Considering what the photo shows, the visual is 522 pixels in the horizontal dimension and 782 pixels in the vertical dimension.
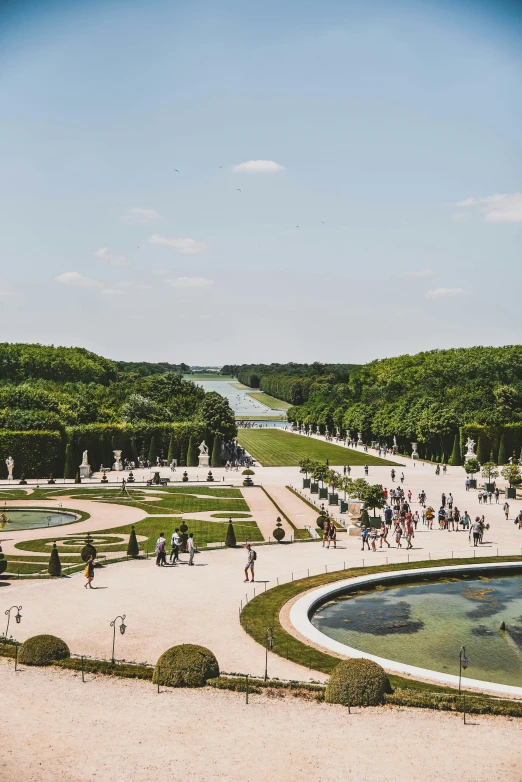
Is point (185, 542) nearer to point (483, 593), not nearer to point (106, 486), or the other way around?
point (483, 593)

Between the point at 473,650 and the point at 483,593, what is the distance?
7.66 metres

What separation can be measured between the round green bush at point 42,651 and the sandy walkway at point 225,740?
151 centimetres

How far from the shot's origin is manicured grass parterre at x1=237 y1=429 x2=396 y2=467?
9338cm

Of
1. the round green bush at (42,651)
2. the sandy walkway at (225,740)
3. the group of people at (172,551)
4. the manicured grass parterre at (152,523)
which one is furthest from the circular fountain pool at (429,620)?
the manicured grass parterre at (152,523)

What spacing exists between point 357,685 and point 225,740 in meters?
3.83

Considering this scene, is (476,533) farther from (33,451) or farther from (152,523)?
(33,451)

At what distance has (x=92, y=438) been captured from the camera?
272 feet

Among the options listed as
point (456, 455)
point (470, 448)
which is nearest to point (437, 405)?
point (456, 455)

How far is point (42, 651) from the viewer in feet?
71.5

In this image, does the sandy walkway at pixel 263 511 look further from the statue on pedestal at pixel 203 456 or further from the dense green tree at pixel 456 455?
the dense green tree at pixel 456 455

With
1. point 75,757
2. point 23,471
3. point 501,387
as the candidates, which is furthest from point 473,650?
point 501,387

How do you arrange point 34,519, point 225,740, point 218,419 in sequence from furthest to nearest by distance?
point 218,419
point 34,519
point 225,740

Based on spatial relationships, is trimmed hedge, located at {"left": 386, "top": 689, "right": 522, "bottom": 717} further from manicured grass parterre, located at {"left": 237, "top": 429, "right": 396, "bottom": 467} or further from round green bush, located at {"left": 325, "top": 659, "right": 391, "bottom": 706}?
manicured grass parterre, located at {"left": 237, "top": 429, "right": 396, "bottom": 467}

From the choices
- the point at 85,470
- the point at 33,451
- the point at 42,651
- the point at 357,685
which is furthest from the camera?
the point at 85,470
